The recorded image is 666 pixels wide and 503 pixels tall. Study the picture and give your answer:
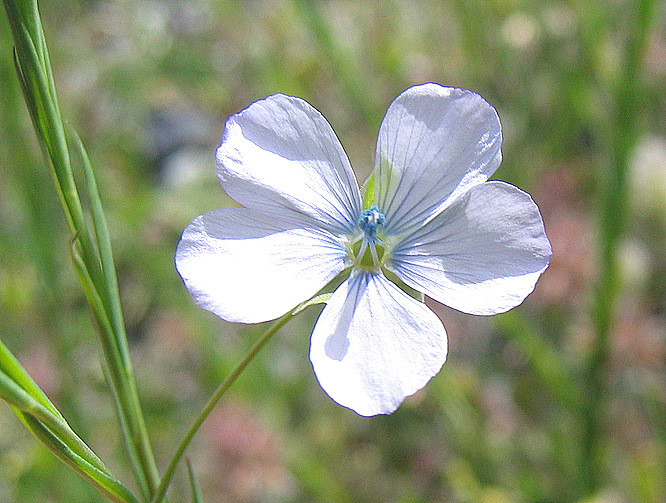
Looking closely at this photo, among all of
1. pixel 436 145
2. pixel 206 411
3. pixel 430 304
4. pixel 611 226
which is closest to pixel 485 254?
pixel 436 145

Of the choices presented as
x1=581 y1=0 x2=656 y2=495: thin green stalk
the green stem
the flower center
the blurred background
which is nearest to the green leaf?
the green stem

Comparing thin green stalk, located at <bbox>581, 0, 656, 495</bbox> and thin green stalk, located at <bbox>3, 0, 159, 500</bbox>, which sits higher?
thin green stalk, located at <bbox>3, 0, 159, 500</bbox>

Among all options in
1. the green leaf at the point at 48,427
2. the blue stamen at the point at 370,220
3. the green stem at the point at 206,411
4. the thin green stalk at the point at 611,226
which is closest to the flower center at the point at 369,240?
the blue stamen at the point at 370,220

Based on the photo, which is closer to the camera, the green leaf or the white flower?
the green leaf

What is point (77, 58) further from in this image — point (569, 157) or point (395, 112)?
point (395, 112)

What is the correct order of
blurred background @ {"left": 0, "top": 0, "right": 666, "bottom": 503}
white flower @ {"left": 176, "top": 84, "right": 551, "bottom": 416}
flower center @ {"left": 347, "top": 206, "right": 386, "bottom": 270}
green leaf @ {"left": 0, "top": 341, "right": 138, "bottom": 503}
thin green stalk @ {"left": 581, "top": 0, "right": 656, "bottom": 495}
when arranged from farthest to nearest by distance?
blurred background @ {"left": 0, "top": 0, "right": 666, "bottom": 503} → thin green stalk @ {"left": 581, "top": 0, "right": 656, "bottom": 495} → flower center @ {"left": 347, "top": 206, "right": 386, "bottom": 270} → white flower @ {"left": 176, "top": 84, "right": 551, "bottom": 416} → green leaf @ {"left": 0, "top": 341, "right": 138, "bottom": 503}

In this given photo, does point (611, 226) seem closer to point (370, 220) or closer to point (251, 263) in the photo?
point (370, 220)

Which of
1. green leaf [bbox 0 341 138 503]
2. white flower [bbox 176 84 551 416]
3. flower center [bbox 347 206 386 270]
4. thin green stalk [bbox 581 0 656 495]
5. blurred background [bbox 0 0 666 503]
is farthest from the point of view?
blurred background [bbox 0 0 666 503]

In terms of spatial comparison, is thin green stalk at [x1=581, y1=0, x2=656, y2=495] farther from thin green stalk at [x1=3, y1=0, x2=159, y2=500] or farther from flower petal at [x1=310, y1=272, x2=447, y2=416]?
thin green stalk at [x1=3, y1=0, x2=159, y2=500]
